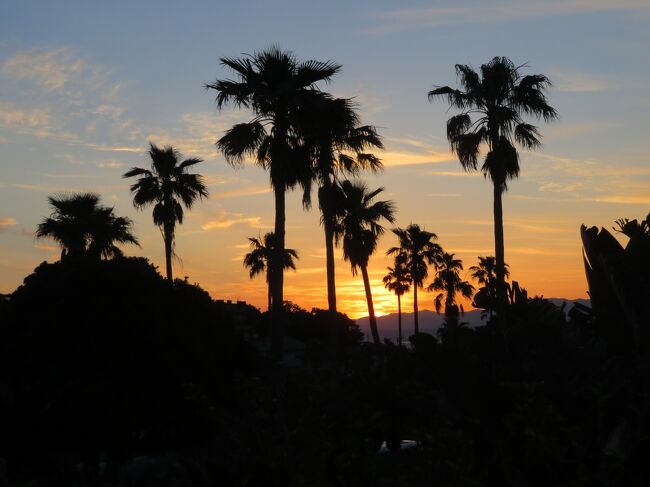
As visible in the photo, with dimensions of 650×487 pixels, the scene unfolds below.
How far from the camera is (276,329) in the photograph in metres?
27.6

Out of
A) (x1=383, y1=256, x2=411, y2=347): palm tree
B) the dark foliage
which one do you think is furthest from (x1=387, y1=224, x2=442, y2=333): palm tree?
the dark foliage

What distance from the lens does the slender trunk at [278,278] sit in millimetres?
27625

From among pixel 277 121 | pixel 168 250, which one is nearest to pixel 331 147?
pixel 277 121

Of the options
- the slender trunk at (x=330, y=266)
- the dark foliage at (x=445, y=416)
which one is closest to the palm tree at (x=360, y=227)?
the slender trunk at (x=330, y=266)

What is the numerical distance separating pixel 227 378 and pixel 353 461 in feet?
39.9

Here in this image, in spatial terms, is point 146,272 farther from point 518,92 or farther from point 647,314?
point 518,92

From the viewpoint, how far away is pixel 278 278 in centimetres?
2791

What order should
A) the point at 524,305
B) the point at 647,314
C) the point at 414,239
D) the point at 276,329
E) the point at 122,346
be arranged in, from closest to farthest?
the point at 524,305, the point at 647,314, the point at 122,346, the point at 276,329, the point at 414,239

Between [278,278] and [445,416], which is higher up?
[278,278]

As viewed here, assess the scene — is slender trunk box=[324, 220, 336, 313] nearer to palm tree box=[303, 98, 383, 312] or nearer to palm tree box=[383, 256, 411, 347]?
palm tree box=[303, 98, 383, 312]

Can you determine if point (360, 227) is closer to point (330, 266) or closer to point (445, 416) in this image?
point (330, 266)

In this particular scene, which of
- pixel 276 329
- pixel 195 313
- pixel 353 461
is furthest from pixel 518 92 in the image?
pixel 353 461

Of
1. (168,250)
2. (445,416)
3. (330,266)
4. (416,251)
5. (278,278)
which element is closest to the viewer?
(445,416)

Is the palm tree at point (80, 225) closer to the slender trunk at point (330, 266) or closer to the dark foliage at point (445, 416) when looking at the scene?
the slender trunk at point (330, 266)
